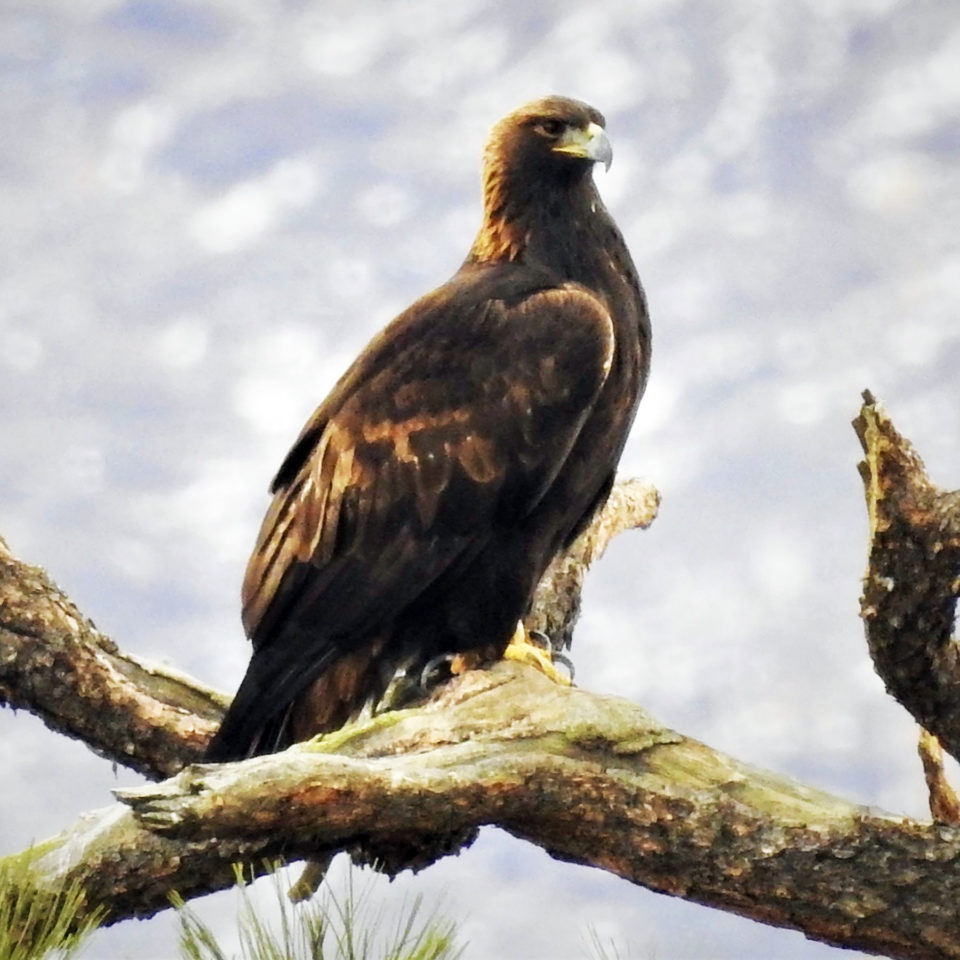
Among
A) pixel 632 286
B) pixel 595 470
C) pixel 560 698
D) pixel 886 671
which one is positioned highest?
pixel 632 286

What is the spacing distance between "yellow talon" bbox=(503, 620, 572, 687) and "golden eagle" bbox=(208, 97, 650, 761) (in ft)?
0.29

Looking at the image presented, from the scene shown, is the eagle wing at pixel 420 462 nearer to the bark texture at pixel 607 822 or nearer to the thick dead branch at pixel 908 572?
the bark texture at pixel 607 822

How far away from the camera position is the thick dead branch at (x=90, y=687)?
5078 mm

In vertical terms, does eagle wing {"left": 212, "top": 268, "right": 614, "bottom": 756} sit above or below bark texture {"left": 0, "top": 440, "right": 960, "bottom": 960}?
above

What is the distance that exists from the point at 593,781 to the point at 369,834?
55cm

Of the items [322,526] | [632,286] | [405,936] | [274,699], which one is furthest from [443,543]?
[405,936]

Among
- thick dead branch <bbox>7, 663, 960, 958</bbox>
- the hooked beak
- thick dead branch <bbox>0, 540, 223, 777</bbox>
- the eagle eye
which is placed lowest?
thick dead branch <bbox>7, 663, 960, 958</bbox>

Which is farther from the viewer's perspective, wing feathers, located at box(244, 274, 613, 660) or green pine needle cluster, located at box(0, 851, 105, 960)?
wing feathers, located at box(244, 274, 613, 660)

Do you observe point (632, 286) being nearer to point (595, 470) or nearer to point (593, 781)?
point (595, 470)

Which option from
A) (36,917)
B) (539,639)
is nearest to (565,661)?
(539,639)

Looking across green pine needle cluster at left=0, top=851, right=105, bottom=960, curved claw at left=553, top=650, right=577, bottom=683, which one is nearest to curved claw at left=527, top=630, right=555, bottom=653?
curved claw at left=553, top=650, right=577, bottom=683

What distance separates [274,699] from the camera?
14.8ft

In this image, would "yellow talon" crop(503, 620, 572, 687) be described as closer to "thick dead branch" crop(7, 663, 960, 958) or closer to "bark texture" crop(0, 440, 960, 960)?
"bark texture" crop(0, 440, 960, 960)

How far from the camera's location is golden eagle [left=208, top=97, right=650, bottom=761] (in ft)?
15.6
